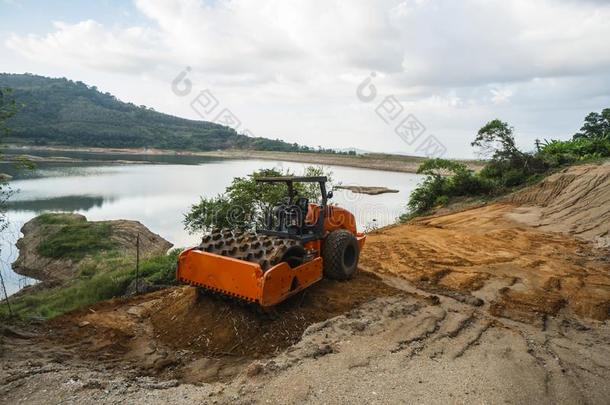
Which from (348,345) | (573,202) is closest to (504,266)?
(348,345)

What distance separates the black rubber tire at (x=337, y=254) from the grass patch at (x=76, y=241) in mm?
14339

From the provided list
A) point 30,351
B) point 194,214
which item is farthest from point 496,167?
point 30,351

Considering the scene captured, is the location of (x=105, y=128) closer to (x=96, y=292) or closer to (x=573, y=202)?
(x=96, y=292)

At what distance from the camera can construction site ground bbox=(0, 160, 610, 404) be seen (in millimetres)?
3992

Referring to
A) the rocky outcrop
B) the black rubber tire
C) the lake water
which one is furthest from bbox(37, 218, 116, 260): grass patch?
the black rubber tire

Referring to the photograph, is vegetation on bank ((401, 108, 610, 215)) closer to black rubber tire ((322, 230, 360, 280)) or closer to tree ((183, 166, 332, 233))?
tree ((183, 166, 332, 233))

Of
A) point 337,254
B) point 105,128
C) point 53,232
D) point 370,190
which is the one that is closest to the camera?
point 337,254

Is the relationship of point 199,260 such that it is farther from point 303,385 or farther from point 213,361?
point 303,385

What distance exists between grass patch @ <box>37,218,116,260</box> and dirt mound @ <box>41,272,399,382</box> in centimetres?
1323

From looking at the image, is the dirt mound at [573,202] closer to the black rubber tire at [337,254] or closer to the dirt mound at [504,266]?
the dirt mound at [504,266]

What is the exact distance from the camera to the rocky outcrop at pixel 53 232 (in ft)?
56.5

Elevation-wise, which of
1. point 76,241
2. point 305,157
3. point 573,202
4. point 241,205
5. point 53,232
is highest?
point 305,157

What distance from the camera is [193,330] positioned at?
17.4ft

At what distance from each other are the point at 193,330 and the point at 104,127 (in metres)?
92.1
